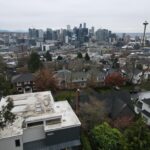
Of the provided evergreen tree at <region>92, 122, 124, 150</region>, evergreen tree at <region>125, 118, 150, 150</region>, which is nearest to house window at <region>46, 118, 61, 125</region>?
evergreen tree at <region>92, 122, 124, 150</region>

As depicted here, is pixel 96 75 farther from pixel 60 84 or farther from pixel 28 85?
pixel 28 85

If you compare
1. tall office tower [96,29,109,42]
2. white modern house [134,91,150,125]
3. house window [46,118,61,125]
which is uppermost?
tall office tower [96,29,109,42]

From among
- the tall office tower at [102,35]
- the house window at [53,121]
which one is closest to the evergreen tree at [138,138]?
the house window at [53,121]

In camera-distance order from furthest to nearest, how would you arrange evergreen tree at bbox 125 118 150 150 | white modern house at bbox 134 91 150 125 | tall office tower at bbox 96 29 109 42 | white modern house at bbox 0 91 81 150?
tall office tower at bbox 96 29 109 42 → white modern house at bbox 134 91 150 125 → white modern house at bbox 0 91 81 150 → evergreen tree at bbox 125 118 150 150

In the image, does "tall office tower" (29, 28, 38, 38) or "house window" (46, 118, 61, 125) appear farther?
"tall office tower" (29, 28, 38, 38)

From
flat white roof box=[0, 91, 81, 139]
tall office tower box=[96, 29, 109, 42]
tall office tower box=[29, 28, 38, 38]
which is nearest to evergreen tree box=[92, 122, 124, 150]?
flat white roof box=[0, 91, 81, 139]

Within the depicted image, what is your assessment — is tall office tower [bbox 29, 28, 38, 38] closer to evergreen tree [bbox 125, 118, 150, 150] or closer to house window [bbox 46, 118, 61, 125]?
house window [bbox 46, 118, 61, 125]

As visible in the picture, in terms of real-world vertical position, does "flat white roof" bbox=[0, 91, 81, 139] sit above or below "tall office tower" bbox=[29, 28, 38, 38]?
below

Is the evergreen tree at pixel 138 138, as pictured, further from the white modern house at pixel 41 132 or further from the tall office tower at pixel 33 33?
the tall office tower at pixel 33 33

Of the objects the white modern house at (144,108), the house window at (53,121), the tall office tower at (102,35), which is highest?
the tall office tower at (102,35)

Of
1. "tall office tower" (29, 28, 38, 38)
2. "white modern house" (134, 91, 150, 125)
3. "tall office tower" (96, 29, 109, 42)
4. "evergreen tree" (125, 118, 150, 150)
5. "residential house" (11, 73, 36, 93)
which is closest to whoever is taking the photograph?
"evergreen tree" (125, 118, 150, 150)
